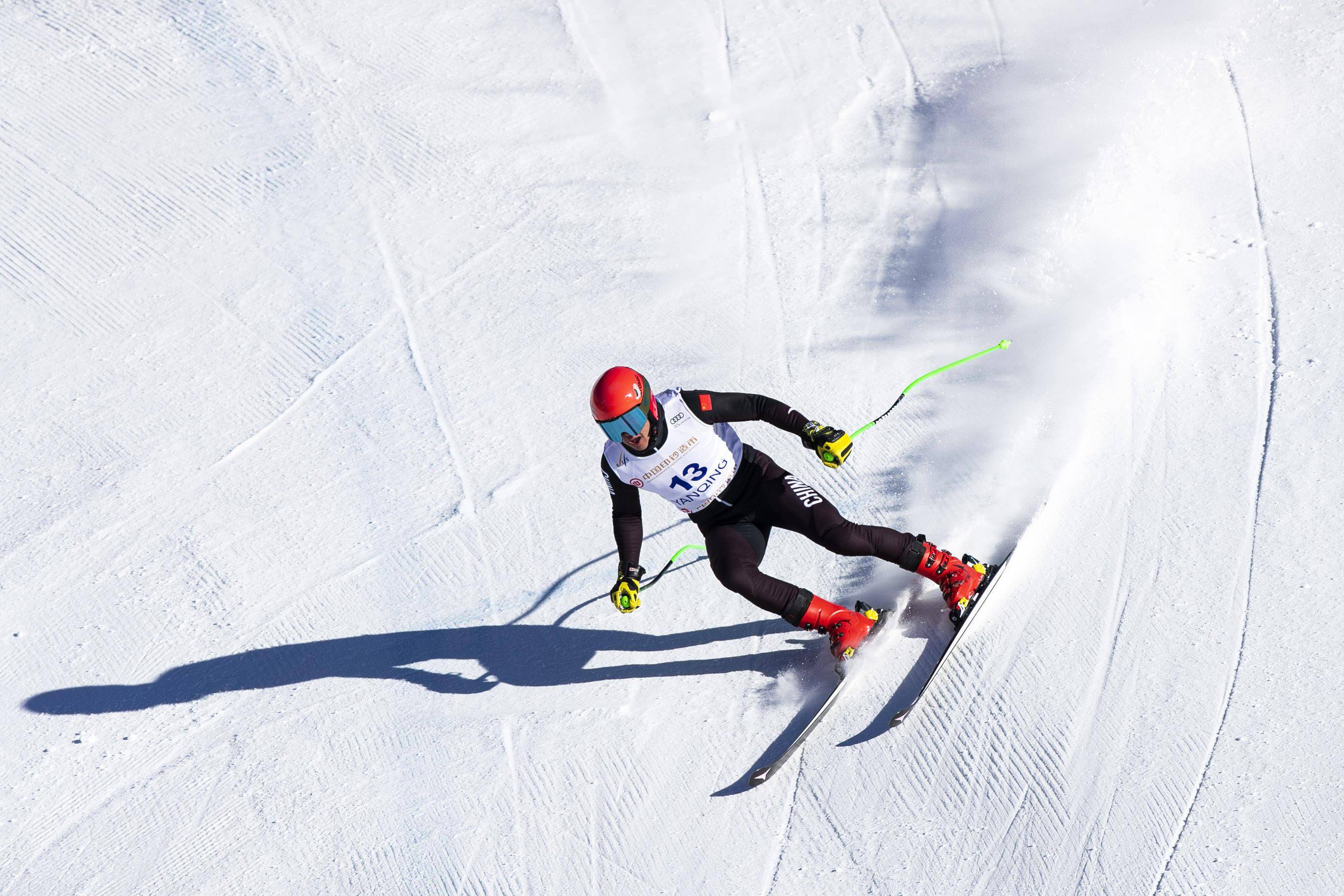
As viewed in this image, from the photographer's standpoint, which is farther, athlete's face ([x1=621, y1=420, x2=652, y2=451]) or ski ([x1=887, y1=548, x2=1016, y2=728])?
ski ([x1=887, y1=548, x2=1016, y2=728])

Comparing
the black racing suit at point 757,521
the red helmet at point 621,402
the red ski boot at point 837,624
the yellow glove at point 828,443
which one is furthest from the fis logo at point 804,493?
the red helmet at point 621,402

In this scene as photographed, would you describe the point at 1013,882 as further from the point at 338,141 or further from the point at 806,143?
the point at 338,141

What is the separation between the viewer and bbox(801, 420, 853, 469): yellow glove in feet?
12.6

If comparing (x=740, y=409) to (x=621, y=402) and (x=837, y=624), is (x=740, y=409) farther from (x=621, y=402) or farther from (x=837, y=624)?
(x=837, y=624)

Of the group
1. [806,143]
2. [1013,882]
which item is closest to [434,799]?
[1013,882]

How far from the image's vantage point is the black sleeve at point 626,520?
3.99 m

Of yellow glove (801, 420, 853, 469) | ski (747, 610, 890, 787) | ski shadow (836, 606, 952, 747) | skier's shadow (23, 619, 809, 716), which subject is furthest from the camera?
skier's shadow (23, 619, 809, 716)

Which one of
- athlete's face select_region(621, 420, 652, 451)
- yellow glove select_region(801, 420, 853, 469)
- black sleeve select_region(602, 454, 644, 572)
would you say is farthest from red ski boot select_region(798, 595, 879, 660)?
athlete's face select_region(621, 420, 652, 451)

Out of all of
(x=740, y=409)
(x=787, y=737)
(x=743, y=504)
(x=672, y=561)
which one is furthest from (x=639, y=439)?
(x=787, y=737)

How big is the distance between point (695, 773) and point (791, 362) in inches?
93.5

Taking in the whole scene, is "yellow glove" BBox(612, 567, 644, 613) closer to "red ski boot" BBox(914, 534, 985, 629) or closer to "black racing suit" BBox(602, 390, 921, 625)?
"black racing suit" BBox(602, 390, 921, 625)

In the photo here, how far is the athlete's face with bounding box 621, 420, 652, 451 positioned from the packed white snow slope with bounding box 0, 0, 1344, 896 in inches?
44.9

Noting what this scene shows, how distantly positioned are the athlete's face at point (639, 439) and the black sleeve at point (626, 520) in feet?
0.85

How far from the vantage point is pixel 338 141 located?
7.28m
